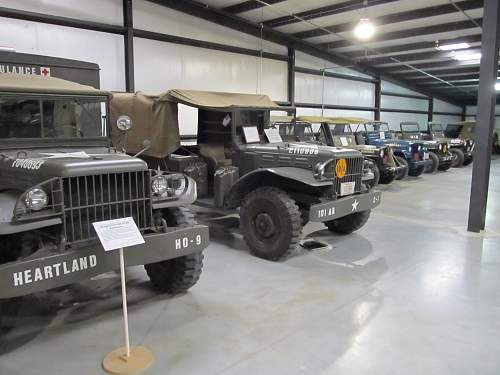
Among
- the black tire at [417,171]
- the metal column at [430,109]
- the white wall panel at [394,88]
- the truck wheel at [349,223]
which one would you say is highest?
the white wall panel at [394,88]

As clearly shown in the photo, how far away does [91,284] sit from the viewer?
3863 mm

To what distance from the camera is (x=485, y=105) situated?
18.4 ft

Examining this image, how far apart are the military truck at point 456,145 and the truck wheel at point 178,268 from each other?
40.8 feet

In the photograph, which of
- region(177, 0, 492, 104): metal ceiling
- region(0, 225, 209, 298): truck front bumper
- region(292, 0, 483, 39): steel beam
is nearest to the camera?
region(0, 225, 209, 298): truck front bumper

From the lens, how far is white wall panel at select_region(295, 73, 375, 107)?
562 inches

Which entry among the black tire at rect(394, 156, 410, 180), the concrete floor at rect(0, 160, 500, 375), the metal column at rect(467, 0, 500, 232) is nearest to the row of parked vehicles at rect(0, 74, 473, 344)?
the concrete floor at rect(0, 160, 500, 375)

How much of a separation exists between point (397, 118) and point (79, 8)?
51.7 ft

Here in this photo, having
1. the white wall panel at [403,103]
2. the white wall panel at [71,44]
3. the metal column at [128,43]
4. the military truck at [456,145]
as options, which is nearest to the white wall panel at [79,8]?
the metal column at [128,43]

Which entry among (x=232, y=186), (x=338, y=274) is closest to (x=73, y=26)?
(x=232, y=186)

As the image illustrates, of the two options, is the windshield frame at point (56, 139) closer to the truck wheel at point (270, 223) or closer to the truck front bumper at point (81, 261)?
the truck front bumper at point (81, 261)

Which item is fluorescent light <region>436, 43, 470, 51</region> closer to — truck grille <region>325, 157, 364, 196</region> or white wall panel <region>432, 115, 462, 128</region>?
truck grille <region>325, 157, 364, 196</region>

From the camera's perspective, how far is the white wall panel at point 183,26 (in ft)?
30.8

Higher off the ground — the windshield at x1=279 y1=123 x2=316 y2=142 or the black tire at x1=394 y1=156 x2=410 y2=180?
the windshield at x1=279 y1=123 x2=316 y2=142

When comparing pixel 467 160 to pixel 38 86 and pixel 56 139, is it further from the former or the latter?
pixel 38 86
